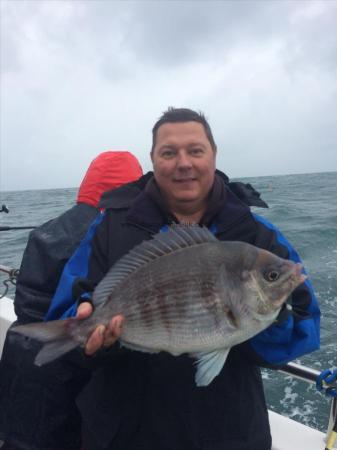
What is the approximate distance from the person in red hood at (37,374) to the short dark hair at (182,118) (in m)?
0.59

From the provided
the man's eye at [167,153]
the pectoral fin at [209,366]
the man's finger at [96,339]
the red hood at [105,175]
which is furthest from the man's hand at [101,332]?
the red hood at [105,175]

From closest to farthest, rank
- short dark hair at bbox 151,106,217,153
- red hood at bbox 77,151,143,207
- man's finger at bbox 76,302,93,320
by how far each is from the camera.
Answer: man's finger at bbox 76,302,93,320
short dark hair at bbox 151,106,217,153
red hood at bbox 77,151,143,207

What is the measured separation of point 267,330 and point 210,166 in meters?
0.99

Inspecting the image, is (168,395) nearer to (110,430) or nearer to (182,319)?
(110,430)

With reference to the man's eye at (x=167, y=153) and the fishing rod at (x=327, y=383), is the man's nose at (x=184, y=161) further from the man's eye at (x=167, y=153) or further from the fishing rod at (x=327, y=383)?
the fishing rod at (x=327, y=383)

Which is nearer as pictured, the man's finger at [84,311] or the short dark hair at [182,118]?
the man's finger at [84,311]

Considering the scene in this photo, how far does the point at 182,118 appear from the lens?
2.45 metres

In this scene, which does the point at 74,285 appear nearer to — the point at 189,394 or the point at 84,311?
the point at 84,311

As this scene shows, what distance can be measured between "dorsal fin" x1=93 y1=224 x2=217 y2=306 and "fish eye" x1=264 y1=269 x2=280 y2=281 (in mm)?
337

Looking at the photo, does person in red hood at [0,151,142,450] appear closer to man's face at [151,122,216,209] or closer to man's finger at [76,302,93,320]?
man's face at [151,122,216,209]

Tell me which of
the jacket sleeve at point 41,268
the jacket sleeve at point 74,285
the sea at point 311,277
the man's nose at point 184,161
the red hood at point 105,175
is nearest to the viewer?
the jacket sleeve at point 74,285

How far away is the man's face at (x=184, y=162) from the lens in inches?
92.0

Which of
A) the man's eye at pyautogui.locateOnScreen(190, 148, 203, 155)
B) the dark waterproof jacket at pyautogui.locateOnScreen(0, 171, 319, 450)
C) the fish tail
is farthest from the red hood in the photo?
the fish tail

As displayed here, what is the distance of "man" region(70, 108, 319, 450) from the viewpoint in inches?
86.6
